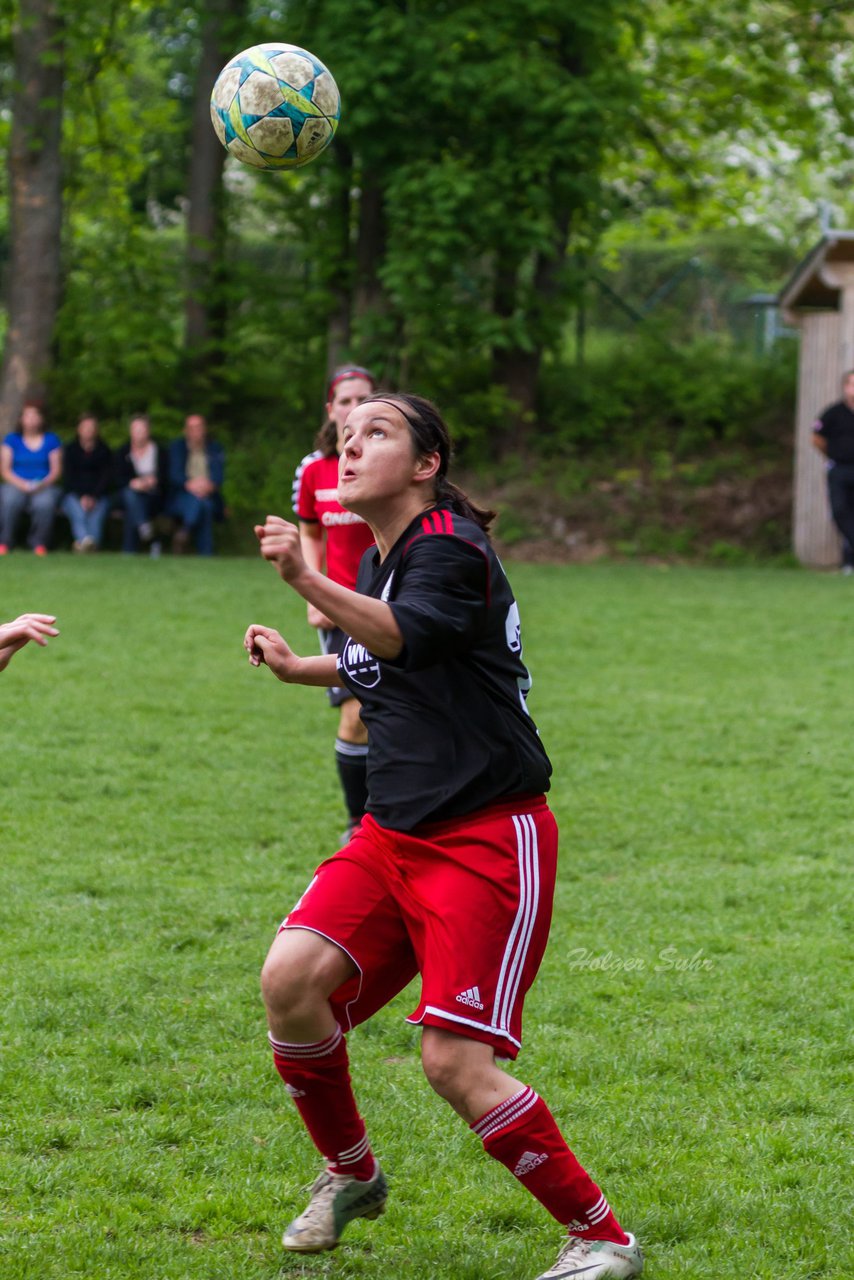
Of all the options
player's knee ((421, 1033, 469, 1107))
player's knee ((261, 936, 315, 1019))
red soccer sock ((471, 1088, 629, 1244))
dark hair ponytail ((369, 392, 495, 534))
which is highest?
dark hair ponytail ((369, 392, 495, 534))

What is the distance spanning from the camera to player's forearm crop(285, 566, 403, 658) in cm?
314

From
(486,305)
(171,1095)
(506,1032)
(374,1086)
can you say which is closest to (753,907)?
(374,1086)

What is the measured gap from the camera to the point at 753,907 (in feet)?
20.6

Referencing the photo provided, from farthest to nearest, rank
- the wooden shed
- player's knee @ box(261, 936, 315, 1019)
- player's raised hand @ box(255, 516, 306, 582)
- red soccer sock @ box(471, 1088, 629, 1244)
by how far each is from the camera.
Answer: the wooden shed → player's knee @ box(261, 936, 315, 1019) → red soccer sock @ box(471, 1088, 629, 1244) → player's raised hand @ box(255, 516, 306, 582)

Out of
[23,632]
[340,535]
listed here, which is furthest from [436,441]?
[340,535]

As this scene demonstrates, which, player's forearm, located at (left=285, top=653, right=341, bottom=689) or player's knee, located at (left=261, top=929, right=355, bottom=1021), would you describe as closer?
player's knee, located at (left=261, top=929, right=355, bottom=1021)

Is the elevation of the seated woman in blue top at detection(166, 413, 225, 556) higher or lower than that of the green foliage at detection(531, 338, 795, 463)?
lower

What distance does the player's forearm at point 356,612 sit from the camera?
124 inches

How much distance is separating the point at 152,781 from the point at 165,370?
1521 centimetres

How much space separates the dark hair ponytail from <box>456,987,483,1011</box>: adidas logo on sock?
1.05 m

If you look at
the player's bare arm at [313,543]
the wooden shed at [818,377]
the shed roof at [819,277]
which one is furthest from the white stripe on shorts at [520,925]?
the wooden shed at [818,377]

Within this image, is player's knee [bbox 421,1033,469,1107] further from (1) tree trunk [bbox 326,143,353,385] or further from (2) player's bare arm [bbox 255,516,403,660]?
(1) tree trunk [bbox 326,143,353,385]

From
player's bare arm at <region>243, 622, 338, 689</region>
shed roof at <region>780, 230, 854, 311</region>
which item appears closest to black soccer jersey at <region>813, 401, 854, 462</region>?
shed roof at <region>780, 230, 854, 311</region>

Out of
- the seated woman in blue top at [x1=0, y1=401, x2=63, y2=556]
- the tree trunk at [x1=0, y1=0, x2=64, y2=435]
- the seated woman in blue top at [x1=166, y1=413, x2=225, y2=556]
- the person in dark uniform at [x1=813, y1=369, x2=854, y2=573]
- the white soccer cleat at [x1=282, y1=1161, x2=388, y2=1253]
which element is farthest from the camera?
the tree trunk at [x1=0, y1=0, x2=64, y2=435]
